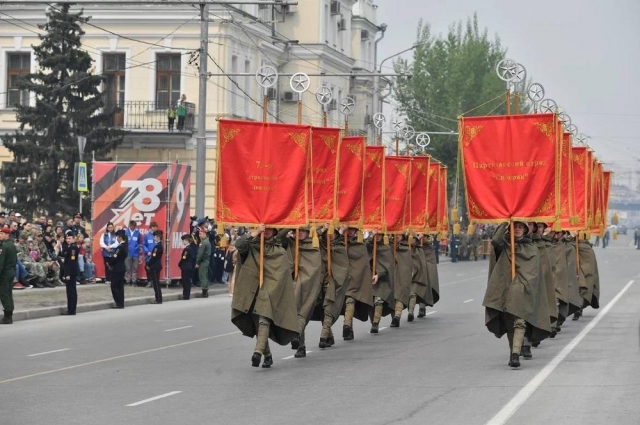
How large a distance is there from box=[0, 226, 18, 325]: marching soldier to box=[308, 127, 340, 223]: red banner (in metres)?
6.50

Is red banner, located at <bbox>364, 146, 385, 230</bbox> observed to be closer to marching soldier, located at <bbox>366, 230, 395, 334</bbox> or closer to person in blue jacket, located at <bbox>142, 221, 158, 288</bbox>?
marching soldier, located at <bbox>366, 230, 395, 334</bbox>

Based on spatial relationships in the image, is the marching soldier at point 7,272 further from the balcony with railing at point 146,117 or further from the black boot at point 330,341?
the balcony with railing at point 146,117

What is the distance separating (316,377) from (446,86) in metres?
60.0

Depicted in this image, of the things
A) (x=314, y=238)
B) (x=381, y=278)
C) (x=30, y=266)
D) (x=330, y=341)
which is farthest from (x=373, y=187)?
(x=30, y=266)

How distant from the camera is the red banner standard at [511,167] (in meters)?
→ 17.6

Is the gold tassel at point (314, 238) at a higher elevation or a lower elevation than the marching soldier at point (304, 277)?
higher

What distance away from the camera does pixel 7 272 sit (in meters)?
23.9

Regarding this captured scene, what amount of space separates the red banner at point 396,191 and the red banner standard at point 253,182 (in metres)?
6.77

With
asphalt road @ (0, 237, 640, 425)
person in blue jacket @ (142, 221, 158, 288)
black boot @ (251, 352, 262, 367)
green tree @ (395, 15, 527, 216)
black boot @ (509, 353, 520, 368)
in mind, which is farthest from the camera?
green tree @ (395, 15, 527, 216)

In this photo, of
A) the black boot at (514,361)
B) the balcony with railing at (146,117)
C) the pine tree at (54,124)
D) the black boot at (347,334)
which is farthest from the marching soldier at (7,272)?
the balcony with railing at (146,117)

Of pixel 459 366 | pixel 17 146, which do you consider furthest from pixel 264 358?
pixel 17 146

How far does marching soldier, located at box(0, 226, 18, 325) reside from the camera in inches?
938

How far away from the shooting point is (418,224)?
26344 millimetres

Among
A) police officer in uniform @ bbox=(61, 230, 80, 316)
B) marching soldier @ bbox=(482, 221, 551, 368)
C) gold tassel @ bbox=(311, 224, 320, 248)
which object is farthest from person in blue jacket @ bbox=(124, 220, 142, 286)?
marching soldier @ bbox=(482, 221, 551, 368)
